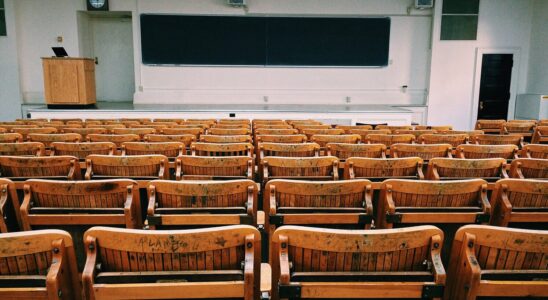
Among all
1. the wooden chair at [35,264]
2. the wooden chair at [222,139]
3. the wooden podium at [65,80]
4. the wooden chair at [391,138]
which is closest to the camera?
the wooden chair at [35,264]

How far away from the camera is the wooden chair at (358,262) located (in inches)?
55.9

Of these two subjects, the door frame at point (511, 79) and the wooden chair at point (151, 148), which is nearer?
→ the wooden chair at point (151, 148)

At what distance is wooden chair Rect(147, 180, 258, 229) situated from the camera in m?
2.13

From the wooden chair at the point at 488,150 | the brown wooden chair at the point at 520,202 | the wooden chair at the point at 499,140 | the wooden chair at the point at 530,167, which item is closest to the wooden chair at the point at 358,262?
the brown wooden chair at the point at 520,202

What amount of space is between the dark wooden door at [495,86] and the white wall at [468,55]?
9.6 inches

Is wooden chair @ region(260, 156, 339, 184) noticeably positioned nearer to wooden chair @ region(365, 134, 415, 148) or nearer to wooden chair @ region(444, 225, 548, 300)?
wooden chair @ region(444, 225, 548, 300)

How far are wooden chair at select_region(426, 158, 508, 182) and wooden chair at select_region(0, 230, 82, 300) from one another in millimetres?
2272

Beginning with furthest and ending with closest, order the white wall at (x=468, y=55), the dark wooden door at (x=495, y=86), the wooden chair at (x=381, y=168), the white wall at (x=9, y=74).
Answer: the dark wooden door at (x=495, y=86) → the white wall at (x=468, y=55) → the white wall at (x=9, y=74) → the wooden chair at (x=381, y=168)

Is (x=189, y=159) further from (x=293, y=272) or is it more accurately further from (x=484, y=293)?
(x=484, y=293)

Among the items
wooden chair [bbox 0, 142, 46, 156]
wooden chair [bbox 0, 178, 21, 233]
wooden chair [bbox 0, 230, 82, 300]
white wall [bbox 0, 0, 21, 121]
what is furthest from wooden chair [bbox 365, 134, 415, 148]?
white wall [bbox 0, 0, 21, 121]

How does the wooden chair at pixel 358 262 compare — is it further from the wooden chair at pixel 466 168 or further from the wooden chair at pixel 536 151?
the wooden chair at pixel 536 151

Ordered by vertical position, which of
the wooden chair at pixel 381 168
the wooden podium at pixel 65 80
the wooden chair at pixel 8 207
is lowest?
the wooden chair at pixel 8 207

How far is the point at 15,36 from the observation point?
10.2m

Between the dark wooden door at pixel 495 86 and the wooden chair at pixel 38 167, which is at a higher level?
the dark wooden door at pixel 495 86
